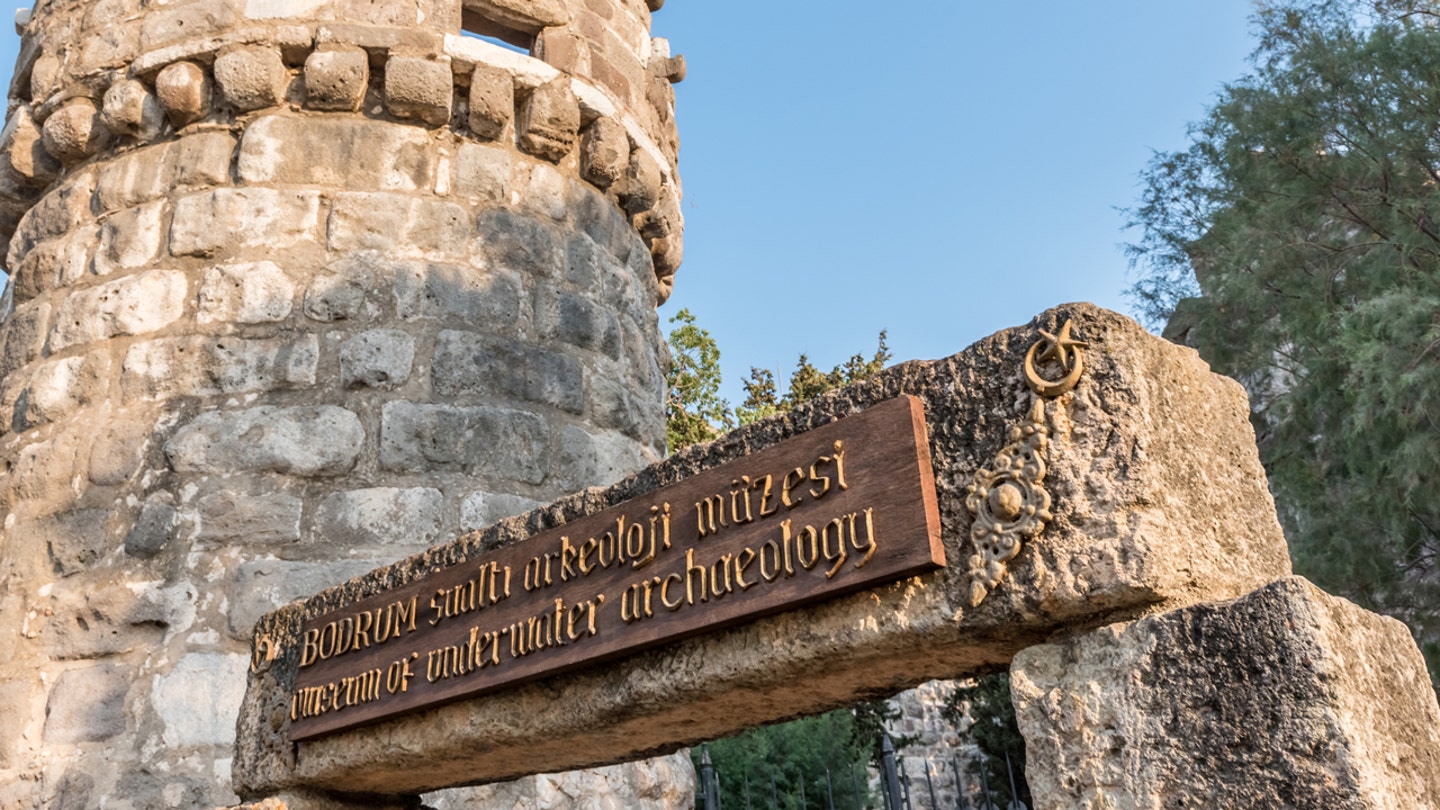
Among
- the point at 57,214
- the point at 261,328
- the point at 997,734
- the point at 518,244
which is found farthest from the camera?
the point at 997,734

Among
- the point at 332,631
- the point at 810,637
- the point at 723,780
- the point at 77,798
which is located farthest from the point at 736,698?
the point at 723,780

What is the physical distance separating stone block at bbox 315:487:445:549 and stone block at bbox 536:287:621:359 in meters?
0.84

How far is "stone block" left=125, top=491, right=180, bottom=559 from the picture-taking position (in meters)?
3.93

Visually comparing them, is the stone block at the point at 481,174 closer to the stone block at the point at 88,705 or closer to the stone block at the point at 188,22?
the stone block at the point at 188,22

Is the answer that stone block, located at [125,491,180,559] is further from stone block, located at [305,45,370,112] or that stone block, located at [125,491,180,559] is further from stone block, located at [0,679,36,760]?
stone block, located at [305,45,370,112]

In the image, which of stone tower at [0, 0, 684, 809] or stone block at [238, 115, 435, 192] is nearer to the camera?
stone tower at [0, 0, 684, 809]

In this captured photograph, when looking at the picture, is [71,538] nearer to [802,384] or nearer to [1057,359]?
[1057,359]

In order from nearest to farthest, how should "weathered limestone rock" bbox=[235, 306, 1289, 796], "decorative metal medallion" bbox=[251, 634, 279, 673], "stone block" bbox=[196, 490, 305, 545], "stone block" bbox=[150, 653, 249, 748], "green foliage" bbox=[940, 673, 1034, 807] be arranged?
"weathered limestone rock" bbox=[235, 306, 1289, 796], "decorative metal medallion" bbox=[251, 634, 279, 673], "stone block" bbox=[150, 653, 249, 748], "stone block" bbox=[196, 490, 305, 545], "green foliage" bbox=[940, 673, 1034, 807]

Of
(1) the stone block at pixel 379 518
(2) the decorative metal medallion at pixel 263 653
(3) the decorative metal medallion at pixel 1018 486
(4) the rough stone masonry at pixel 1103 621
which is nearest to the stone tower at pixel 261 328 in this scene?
(1) the stone block at pixel 379 518

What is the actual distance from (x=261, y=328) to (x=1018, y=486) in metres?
3.18

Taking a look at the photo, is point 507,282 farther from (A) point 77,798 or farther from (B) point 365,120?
(A) point 77,798

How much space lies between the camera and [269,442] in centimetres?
405

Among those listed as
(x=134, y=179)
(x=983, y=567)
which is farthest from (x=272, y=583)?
(x=983, y=567)

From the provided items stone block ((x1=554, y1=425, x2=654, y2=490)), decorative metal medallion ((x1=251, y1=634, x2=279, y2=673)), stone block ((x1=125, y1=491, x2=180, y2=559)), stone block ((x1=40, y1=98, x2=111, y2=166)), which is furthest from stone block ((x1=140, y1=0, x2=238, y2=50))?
decorative metal medallion ((x1=251, y1=634, x2=279, y2=673))
